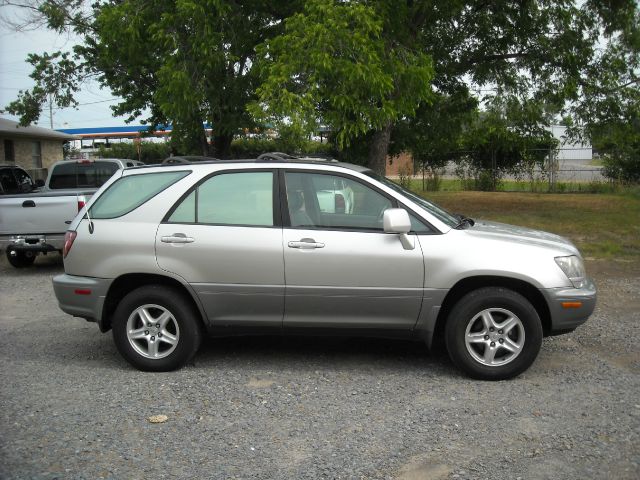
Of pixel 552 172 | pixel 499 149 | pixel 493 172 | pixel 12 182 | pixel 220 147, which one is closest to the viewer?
pixel 12 182

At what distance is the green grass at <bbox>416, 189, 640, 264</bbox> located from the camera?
12508 mm

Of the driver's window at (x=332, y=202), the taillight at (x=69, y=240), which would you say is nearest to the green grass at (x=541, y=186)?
the driver's window at (x=332, y=202)

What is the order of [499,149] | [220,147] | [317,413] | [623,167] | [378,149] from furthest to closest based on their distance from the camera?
[499,149] < [623,167] < [220,147] < [378,149] < [317,413]

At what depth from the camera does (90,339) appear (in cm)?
688

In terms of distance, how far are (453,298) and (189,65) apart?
28.6 ft

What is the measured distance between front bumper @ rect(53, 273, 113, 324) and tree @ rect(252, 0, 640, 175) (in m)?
5.03

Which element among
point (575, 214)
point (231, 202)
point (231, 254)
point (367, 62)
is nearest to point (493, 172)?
point (575, 214)

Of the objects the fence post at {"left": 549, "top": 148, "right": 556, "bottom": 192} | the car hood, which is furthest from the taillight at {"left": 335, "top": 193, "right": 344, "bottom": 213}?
the fence post at {"left": 549, "top": 148, "right": 556, "bottom": 192}

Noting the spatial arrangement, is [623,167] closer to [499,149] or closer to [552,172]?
[552,172]

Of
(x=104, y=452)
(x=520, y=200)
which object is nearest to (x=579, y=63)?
(x=520, y=200)

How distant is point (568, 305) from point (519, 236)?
70 cm

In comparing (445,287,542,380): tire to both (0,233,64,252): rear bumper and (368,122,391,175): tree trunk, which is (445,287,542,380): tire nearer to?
(0,233,64,252): rear bumper

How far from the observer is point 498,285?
213 inches

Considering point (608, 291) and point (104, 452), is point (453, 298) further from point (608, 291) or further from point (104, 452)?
point (608, 291)
